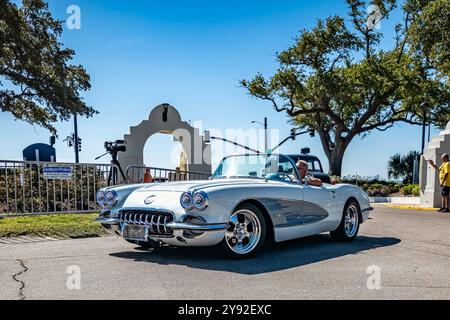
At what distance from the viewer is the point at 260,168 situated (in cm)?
698

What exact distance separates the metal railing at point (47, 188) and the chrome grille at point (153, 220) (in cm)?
441

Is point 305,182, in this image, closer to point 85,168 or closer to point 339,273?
point 339,273

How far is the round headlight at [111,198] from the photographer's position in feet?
20.8

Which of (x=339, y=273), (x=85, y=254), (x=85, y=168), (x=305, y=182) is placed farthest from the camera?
(x=85, y=168)

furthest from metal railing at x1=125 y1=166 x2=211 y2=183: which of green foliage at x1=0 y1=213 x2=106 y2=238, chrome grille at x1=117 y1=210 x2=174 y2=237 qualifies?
chrome grille at x1=117 y1=210 x2=174 y2=237

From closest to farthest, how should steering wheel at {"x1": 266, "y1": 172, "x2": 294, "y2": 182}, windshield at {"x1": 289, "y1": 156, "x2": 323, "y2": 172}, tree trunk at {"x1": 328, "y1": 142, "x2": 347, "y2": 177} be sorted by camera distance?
1. steering wheel at {"x1": 266, "y1": 172, "x2": 294, "y2": 182}
2. windshield at {"x1": 289, "y1": 156, "x2": 323, "y2": 172}
3. tree trunk at {"x1": 328, "y1": 142, "x2": 347, "y2": 177}

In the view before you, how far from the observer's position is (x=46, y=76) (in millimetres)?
21094

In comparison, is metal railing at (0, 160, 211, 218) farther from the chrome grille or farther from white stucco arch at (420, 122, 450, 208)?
white stucco arch at (420, 122, 450, 208)

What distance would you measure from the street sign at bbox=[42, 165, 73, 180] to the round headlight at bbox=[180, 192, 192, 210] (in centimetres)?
531

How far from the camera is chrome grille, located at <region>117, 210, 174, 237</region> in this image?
5480 millimetres

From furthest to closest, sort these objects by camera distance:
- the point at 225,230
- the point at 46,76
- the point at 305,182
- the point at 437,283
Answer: the point at 46,76 < the point at 305,182 < the point at 225,230 < the point at 437,283

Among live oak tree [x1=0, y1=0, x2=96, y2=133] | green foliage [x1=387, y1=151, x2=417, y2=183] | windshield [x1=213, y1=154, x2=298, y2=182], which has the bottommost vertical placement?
green foliage [x1=387, y1=151, x2=417, y2=183]

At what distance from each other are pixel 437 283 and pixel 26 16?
21564 millimetres
